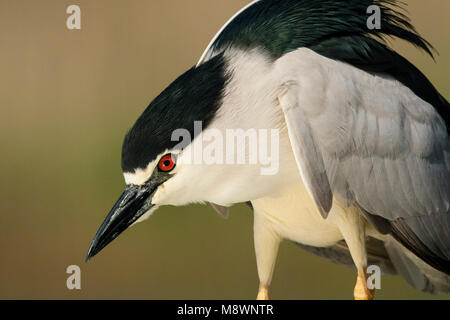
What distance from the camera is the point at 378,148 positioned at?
54.1 inches

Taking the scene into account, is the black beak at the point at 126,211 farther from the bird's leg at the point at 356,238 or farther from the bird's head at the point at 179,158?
the bird's leg at the point at 356,238

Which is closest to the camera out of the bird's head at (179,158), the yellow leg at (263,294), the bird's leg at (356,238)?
the bird's head at (179,158)

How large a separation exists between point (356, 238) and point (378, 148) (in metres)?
0.18

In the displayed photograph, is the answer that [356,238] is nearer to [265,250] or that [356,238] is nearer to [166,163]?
[265,250]

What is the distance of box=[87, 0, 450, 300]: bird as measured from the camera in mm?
1295

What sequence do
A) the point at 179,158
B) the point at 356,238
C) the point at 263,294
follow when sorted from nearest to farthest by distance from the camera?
the point at 179,158 < the point at 356,238 < the point at 263,294

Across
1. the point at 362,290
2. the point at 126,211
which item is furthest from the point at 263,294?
the point at 126,211

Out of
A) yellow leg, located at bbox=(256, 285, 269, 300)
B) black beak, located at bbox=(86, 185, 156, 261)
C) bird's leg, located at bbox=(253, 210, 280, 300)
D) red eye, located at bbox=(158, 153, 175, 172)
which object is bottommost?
yellow leg, located at bbox=(256, 285, 269, 300)

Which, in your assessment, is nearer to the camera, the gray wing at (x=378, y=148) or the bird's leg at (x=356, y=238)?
the gray wing at (x=378, y=148)

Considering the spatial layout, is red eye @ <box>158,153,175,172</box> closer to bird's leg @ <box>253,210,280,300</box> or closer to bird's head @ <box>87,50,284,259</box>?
bird's head @ <box>87,50,284,259</box>

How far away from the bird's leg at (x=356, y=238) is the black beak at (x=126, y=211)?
37 centimetres

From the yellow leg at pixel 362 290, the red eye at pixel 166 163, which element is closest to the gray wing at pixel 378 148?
the yellow leg at pixel 362 290

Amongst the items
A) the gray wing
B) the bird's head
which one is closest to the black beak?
the bird's head

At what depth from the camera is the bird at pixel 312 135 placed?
1.29m
